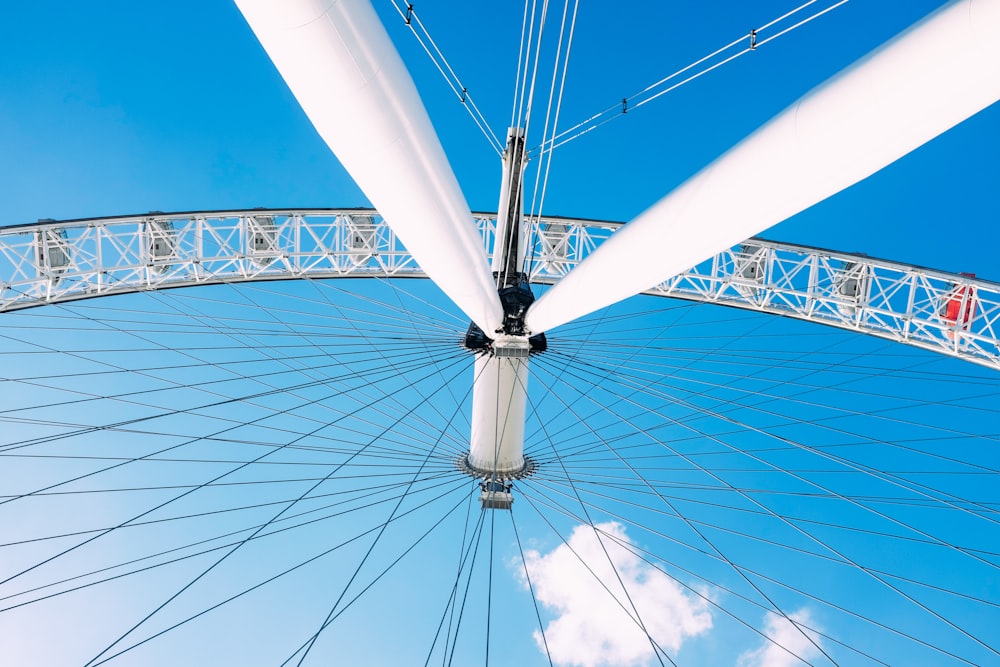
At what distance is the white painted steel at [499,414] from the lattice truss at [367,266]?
4.62 m

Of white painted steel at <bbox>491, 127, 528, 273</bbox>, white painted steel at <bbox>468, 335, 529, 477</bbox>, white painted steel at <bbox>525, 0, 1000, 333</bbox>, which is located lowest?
white painted steel at <bbox>468, 335, 529, 477</bbox>

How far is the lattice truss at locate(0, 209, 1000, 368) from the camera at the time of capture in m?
15.1

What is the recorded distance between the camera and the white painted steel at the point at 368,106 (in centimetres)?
287

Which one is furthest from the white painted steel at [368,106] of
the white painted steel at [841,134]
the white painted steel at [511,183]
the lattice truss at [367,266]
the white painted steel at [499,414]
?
the lattice truss at [367,266]

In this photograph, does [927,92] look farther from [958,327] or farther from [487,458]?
[958,327]

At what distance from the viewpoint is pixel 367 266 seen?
17.7m

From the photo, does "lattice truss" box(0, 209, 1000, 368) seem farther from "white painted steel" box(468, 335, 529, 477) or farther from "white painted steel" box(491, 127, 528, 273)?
"white painted steel" box(468, 335, 529, 477)

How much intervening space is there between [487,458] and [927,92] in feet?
33.1

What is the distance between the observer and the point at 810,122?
311 centimetres

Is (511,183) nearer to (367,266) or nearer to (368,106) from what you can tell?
(367,266)

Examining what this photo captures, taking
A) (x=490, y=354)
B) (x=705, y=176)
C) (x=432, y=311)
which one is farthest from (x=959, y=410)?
(x=705, y=176)

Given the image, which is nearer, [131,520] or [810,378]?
[131,520]

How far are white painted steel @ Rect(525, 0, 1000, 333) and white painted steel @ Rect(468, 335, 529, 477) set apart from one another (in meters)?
6.59

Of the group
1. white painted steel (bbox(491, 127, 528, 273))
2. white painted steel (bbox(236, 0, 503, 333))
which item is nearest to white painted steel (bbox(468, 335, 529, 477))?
white painted steel (bbox(491, 127, 528, 273))
